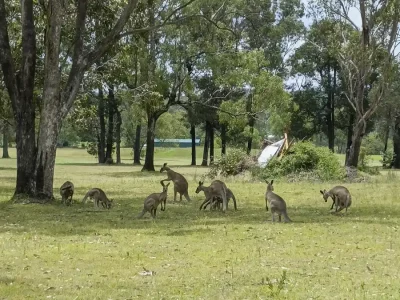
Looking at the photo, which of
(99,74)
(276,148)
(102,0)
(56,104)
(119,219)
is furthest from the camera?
(276,148)

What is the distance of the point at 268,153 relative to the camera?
30.3 meters

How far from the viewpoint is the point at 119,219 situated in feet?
46.9

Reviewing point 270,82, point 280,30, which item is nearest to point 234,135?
point 280,30

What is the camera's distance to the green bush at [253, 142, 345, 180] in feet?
91.4

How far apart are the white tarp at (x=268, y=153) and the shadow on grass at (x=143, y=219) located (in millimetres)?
12031

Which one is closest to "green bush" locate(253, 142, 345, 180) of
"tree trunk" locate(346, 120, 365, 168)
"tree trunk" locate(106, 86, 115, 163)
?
"tree trunk" locate(346, 120, 365, 168)

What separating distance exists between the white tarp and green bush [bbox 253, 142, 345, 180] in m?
0.77

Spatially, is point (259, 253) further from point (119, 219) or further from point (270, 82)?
point (270, 82)

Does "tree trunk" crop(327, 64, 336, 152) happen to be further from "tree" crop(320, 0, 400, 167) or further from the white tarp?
the white tarp

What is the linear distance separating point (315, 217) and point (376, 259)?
17.5ft

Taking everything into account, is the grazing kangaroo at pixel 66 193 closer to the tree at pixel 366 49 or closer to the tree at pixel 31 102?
the tree at pixel 31 102

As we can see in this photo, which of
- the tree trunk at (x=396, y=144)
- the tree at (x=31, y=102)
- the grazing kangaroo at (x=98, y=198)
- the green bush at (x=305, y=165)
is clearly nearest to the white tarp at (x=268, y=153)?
the green bush at (x=305, y=165)

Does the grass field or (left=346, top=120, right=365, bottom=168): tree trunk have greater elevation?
(left=346, top=120, right=365, bottom=168): tree trunk

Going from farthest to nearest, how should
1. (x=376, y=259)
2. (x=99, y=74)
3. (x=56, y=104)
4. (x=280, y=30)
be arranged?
(x=280, y=30) → (x=99, y=74) → (x=56, y=104) → (x=376, y=259)
